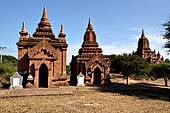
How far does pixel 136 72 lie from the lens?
3064 centimetres

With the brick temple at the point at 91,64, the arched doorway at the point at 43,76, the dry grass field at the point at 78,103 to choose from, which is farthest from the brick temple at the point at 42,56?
the dry grass field at the point at 78,103

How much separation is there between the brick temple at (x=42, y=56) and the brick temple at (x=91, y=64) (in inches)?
124

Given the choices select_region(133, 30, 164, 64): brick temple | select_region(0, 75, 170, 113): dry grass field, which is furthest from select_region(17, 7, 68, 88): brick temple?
Result: select_region(133, 30, 164, 64): brick temple

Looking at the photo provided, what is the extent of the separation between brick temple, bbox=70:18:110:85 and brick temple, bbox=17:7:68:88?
315 cm

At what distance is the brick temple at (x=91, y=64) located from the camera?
23234 mm

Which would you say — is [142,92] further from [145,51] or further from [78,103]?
[145,51]

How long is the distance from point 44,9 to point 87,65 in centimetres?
1138

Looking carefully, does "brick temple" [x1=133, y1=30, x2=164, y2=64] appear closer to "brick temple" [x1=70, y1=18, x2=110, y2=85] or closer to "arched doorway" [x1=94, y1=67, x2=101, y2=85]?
"brick temple" [x1=70, y1=18, x2=110, y2=85]

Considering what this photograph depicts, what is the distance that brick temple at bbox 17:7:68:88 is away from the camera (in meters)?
19.4

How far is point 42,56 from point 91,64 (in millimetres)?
7183

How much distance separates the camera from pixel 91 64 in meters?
23.2

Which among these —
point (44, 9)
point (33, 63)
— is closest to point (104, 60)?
point (33, 63)

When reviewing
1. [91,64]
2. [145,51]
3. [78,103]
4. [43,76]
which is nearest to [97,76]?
[91,64]

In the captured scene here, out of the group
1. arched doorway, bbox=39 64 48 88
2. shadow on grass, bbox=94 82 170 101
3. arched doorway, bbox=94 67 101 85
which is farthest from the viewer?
arched doorway, bbox=94 67 101 85
